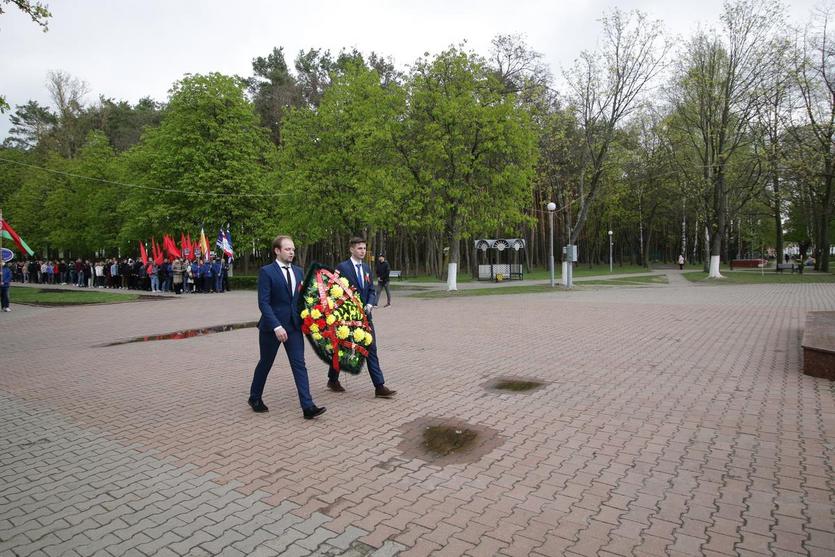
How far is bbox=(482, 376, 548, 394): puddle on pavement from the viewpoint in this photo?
21.6 feet

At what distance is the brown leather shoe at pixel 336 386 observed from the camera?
22.3 feet

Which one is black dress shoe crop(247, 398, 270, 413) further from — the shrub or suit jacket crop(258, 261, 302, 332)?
the shrub

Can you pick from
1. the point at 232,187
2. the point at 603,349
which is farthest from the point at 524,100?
the point at 603,349

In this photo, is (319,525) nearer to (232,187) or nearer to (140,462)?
(140,462)

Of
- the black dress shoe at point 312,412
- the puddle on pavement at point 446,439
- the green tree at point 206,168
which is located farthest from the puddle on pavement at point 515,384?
the green tree at point 206,168

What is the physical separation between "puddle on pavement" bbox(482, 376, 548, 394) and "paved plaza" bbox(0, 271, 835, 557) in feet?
0.59

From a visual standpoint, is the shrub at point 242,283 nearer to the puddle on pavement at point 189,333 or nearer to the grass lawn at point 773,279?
the puddle on pavement at point 189,333

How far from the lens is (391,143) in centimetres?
2459

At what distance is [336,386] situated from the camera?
269 inches

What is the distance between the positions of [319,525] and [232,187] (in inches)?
1276

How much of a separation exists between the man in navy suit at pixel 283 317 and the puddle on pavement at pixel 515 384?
2337 millimetres

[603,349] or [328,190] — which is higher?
[328,190]

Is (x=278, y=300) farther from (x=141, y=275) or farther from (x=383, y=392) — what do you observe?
(x=141, y=275)

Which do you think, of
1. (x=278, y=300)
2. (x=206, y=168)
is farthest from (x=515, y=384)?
(x=206, y=168)
